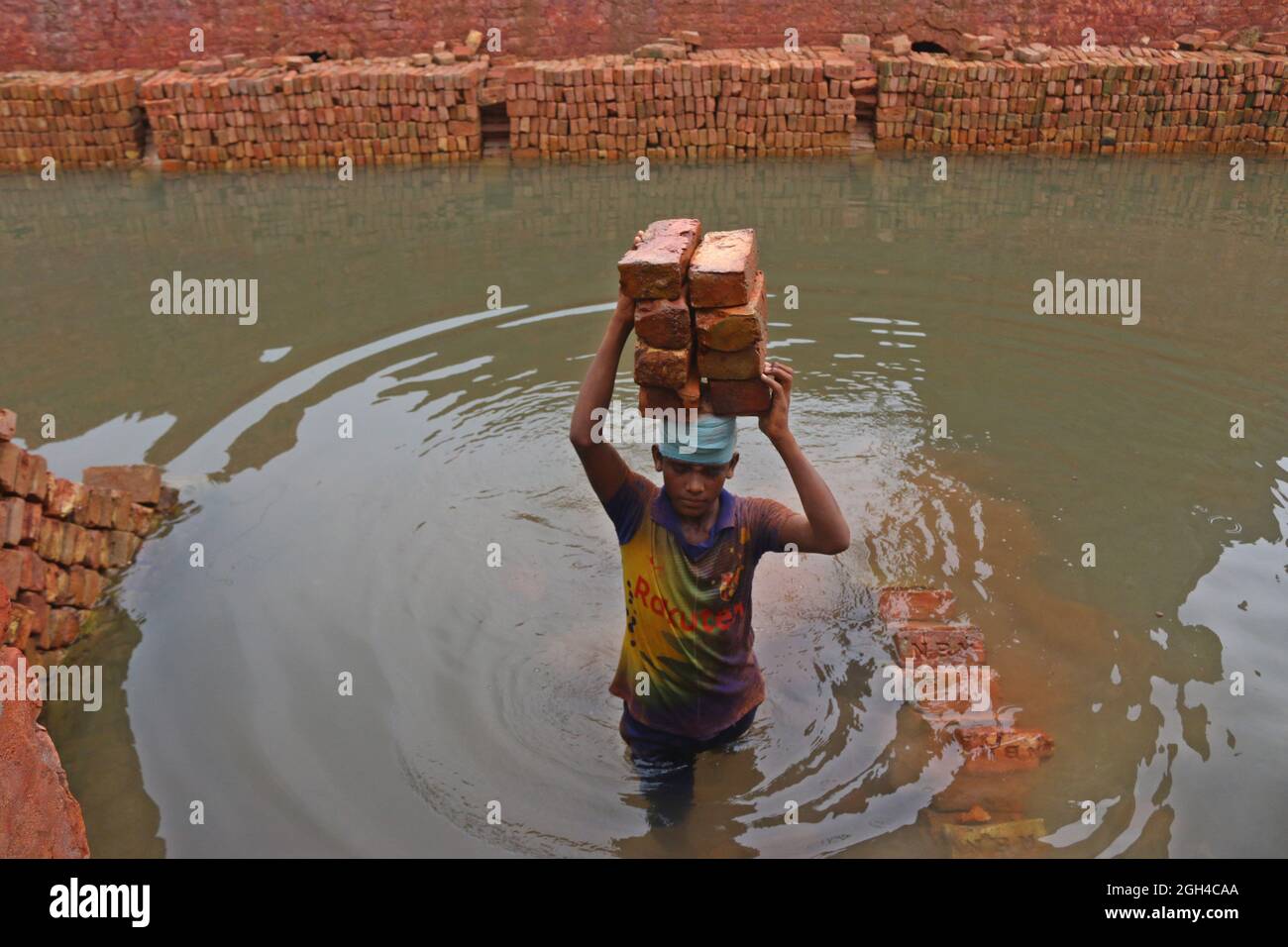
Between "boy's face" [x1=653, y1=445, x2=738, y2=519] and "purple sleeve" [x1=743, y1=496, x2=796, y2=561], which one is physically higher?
"boy's face" [x1=653, y1=445, x2=738, y2=519]

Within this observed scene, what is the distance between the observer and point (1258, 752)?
4184 mm

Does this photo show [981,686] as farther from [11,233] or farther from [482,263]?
[11,233]

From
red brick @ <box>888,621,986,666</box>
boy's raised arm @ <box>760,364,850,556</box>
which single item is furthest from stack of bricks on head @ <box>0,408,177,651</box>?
red brick @ <box>888,621,986,666</box>

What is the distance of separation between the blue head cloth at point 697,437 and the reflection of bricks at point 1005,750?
168 cm

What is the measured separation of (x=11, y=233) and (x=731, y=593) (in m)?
9.48

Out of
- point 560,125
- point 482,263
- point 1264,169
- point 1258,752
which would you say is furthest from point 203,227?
point 1264,169

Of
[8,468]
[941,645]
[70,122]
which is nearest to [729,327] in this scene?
[941,645]

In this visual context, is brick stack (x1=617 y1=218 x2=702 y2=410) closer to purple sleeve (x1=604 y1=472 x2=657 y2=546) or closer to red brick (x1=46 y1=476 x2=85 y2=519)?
purple sleeve (x1=604 y1=472 x2=657 y2=546)

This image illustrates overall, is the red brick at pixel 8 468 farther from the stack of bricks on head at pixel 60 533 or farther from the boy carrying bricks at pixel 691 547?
the boy carrying bricks at pixel 691 547

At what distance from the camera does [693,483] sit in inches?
135

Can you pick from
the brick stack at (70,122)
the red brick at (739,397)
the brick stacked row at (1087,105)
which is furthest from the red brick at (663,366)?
the brick stack at (70,122)

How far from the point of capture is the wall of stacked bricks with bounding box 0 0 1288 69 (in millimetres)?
13219

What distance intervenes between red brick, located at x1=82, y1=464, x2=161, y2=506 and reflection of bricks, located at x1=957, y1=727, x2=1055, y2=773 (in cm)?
421

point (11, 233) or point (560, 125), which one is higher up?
point (560, 125)
